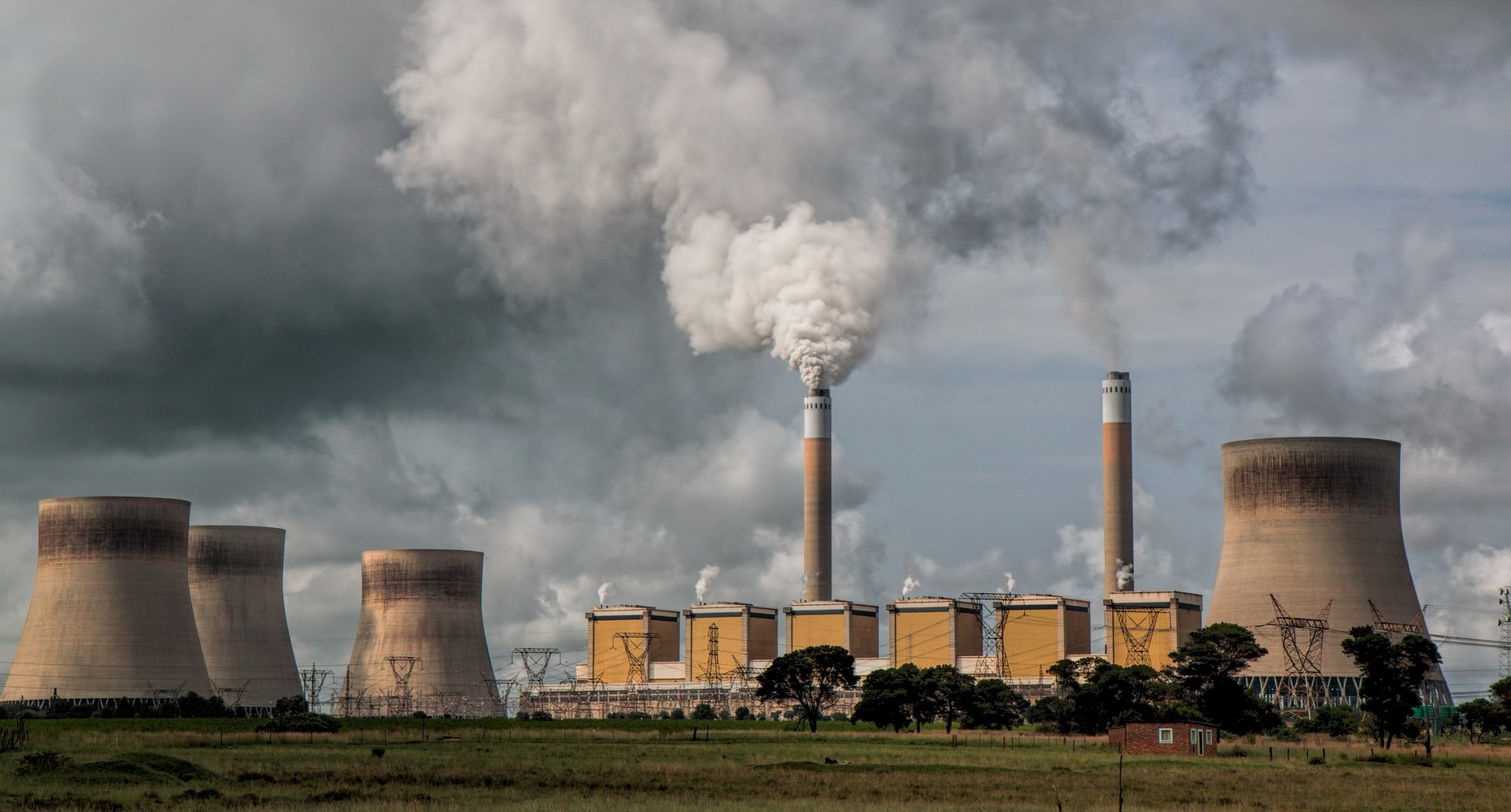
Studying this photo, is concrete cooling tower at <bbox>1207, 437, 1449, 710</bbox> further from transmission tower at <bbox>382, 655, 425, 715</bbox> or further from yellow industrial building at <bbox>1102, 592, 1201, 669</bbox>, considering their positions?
Result: transmission tower at <bbox>382, 655, 425, 715</bbox>

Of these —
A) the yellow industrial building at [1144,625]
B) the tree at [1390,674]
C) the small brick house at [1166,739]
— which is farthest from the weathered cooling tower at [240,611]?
the tree at [1390,674]

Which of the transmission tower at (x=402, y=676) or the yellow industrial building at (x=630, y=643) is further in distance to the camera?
the yellow industrial building at (x=630, y=643)

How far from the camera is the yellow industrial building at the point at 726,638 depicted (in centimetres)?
10331

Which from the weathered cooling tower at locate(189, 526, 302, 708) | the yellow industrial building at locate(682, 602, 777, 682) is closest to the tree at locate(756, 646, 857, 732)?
the yellow industrial building at locate(682, 602, 777, 682)

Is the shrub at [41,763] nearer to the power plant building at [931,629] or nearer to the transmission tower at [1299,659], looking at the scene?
the transmission tower at [1299,659]

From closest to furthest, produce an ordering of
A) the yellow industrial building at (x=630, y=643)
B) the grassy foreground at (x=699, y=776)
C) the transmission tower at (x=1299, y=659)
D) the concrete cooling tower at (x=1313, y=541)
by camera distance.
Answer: the grassy foreground at (x=699, y=776), the concrete cooling tower at (x=1313, y=541), the transmission tower at (x=1299, y=659), the yellow industrial building at (x=630, y=643)

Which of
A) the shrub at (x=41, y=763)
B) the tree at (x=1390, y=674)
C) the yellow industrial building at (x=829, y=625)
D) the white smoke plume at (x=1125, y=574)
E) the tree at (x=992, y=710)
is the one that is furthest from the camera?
the yellow industrial building at (x=829, y=625)

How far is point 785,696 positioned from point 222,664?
109 feet

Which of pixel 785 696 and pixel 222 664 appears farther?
pixel 222 664

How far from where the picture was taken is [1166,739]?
1874 inches

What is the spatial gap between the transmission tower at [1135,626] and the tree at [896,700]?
21.6m

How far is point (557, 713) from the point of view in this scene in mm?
110062

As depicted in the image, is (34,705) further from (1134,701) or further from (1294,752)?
(1294,752)

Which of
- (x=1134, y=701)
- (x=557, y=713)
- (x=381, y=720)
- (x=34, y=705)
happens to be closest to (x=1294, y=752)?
(x=1134, y=701)
